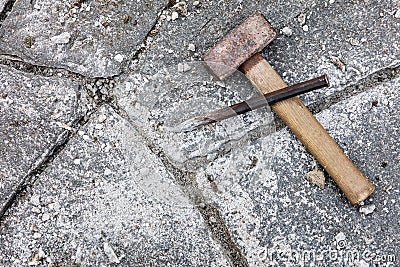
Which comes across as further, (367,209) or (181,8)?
(181,8)

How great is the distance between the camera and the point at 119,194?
173 cm

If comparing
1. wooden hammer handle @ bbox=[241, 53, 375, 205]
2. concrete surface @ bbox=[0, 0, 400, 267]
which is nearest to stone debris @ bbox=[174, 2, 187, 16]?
concrete surface @ bbox=[0, 0, 400, 267]

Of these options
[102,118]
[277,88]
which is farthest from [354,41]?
[102,118]

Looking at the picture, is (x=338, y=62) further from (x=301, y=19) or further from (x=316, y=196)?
(x=316, y=196)

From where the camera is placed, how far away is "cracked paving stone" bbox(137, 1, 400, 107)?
1.74 m

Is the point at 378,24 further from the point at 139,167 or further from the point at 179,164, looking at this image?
the point at 139,167

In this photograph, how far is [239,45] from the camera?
1.65 metres

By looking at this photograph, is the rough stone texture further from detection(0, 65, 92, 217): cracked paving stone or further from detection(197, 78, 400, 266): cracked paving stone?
detection(0, 65, 92, 217): cracked paving stone

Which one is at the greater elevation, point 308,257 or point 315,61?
point 315,61

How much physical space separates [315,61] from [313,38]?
3.0 inches

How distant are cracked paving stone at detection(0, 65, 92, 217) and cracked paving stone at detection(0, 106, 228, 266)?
53 millimetres

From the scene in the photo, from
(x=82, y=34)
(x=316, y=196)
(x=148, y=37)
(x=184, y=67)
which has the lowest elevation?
(x=316, y=196)

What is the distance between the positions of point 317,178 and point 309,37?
462mm

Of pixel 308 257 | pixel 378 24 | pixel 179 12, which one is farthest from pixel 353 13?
pixel 308 257
